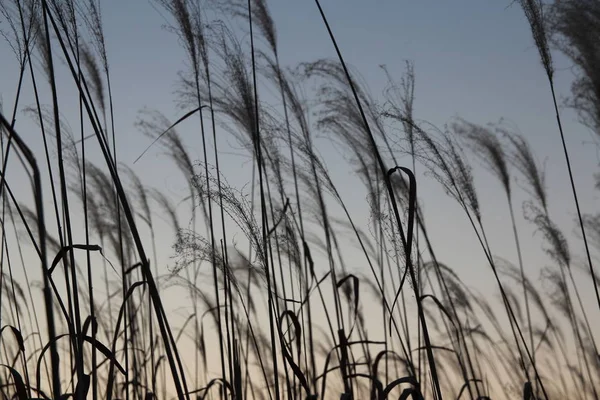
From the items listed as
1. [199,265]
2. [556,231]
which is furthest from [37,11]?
[556,231]

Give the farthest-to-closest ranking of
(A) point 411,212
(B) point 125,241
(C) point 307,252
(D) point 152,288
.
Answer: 1. (B) point 125,241
2. (C) point 307,252
3. (A) point 411,212
4. (D) point 152,288

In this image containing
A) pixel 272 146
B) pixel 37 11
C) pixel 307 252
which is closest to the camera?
pixel 37 11

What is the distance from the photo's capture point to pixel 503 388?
506 cm

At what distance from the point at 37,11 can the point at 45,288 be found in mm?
1376

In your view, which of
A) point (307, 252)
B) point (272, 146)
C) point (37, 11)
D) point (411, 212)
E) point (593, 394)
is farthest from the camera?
point (593, 394)

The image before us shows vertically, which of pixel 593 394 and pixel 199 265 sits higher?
pixel 199 265

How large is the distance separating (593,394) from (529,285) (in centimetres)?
93

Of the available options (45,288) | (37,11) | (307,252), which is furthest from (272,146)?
(45,288)

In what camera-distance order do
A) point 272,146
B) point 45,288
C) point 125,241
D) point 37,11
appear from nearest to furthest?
point 45,288 → point 37,11 → point 272,146 → point 125,241

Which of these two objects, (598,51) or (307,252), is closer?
(307,252)

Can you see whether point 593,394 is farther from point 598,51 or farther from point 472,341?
point 598,51

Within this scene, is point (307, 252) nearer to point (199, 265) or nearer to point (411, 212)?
point (411, 212)

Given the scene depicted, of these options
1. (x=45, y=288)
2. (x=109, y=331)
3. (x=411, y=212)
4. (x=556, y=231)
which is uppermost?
Answer: (x=556, y=231)

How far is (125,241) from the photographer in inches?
189
